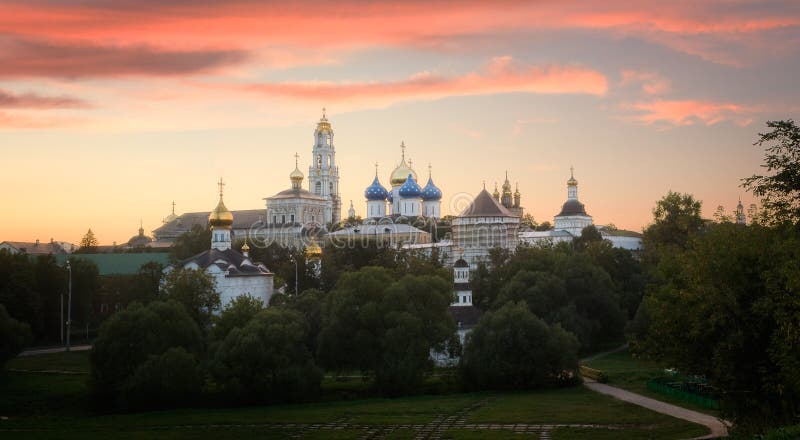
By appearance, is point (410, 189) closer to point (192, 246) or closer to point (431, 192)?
point (431, 192)

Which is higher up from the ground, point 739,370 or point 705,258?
point 705,258

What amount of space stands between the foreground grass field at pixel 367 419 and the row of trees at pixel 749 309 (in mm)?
1852

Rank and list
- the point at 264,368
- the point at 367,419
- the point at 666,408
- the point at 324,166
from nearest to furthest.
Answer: the point at 666,408, the point at 367,419, the point at 264,368, the point at 324,166

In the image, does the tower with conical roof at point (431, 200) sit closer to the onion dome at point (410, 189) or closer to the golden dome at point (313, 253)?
the onion dome at point (410, 189)

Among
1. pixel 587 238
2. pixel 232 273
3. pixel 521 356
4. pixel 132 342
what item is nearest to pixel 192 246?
pixel 232 273

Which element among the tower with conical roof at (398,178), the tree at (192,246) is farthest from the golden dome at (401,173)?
the tree at (192,246)

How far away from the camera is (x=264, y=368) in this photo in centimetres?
4134

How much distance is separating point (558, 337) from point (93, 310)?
37207mm

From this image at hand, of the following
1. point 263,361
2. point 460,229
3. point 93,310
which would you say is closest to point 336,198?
point 460,229

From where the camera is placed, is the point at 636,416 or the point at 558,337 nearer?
the point at 636,416

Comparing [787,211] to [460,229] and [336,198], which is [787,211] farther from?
[336,198]

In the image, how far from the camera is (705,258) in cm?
3134

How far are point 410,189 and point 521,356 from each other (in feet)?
234

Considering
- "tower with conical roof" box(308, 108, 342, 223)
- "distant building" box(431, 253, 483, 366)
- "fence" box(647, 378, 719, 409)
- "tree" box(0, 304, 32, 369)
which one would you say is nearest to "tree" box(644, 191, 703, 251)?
"distant building" box(431, 253, 483, 366)
